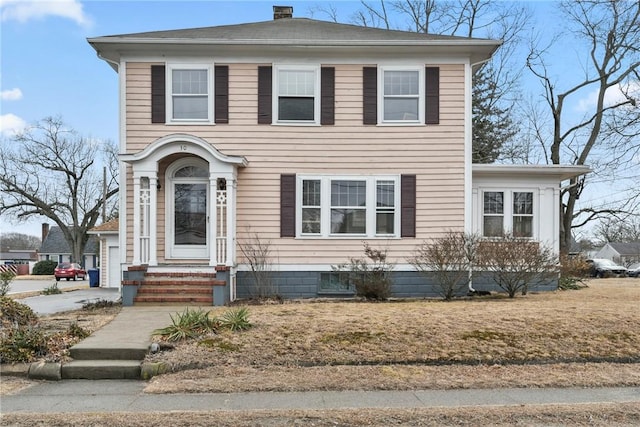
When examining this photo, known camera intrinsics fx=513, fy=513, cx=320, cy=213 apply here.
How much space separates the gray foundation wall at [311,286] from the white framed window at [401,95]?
3985 millimetres

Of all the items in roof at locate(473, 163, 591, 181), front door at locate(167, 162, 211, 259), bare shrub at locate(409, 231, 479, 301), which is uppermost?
roof at locate(473, 163, 591, 181)

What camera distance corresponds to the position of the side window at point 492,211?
1408cm

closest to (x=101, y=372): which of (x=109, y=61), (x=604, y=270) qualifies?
(x=109, y=61)

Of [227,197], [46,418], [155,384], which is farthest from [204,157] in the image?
[46,418]

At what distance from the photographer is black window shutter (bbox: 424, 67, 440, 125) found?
13.1 m

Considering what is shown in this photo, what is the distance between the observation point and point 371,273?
481 inches

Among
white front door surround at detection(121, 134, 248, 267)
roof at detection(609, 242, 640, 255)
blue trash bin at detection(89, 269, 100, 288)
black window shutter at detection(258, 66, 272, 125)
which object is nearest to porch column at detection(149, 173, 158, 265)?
white front door surround at detection(121, 134, 248, 267)

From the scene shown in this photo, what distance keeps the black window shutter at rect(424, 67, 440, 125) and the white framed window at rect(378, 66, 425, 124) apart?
0.12m

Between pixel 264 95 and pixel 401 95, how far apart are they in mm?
3487

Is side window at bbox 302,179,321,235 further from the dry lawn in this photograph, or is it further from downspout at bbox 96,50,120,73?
downspout at bbox 96,50,120,73

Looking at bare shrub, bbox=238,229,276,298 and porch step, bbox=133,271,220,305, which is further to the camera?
bare shrub, bbox=238,229,276,298

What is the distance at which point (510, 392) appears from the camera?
590 cm

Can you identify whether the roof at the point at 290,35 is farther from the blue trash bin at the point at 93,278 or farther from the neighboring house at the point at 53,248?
the neighboring house at the point at 53,248

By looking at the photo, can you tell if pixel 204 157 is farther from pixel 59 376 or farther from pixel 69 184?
pixel 69 184
